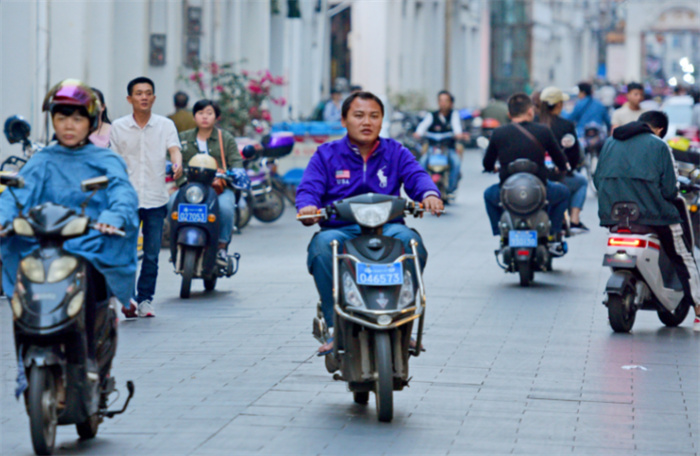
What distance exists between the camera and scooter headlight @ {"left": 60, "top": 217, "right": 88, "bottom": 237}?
589 cm

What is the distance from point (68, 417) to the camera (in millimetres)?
6055

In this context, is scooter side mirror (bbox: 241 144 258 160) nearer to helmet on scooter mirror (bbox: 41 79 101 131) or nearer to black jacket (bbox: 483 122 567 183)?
black jacket (bbox: 483 122 567 183)

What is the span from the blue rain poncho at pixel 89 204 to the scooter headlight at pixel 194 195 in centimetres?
529

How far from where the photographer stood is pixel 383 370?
6602 millimetres

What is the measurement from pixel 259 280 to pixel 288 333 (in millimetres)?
3286

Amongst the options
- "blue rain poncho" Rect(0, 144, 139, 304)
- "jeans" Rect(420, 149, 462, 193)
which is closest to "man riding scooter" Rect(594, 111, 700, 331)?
"blue rain poncho" Rect(0, 144, 139, 304)

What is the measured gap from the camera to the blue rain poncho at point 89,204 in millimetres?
6145

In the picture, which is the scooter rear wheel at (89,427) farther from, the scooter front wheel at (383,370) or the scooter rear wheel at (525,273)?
the scooter rear wheel at (525,273)

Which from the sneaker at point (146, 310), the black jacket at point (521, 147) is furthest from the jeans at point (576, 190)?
the sneaker at point (146, 310)

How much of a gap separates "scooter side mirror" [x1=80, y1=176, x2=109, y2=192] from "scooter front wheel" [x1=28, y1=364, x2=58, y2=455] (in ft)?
2.57

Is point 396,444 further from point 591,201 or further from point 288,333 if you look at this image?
point 591,201

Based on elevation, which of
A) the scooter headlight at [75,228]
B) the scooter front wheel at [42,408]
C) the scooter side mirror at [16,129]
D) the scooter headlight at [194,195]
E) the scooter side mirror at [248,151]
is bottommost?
the scooter front wheel at [42,408]

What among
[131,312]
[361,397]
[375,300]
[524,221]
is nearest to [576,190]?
[524,221]

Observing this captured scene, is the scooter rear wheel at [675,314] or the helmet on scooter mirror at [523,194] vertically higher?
the helmet on scooter mirror at [523,194]
